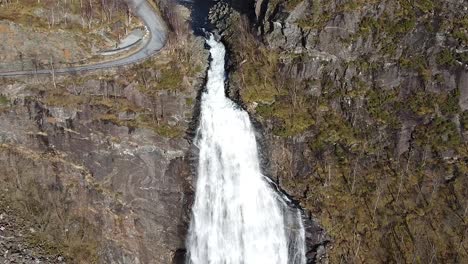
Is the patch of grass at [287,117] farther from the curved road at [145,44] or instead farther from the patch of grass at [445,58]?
the curved road at [145,44]

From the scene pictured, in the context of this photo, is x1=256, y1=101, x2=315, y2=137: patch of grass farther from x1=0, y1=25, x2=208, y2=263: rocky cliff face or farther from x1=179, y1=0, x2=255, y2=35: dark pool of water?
x1=179, y1=0, x2=255, y2=35: dark pool of water

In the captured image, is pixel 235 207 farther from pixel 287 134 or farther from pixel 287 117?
pixel 287 117

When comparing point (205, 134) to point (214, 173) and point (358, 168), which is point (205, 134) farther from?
point (358, 168)

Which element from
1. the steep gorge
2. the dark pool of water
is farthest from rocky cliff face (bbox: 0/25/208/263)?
the dark pool of water

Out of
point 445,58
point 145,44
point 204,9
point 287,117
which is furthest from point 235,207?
point 204,9

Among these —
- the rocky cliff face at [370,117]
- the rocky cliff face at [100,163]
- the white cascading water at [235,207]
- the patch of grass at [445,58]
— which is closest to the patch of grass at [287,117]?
the rocky cliff face at [370,117]
